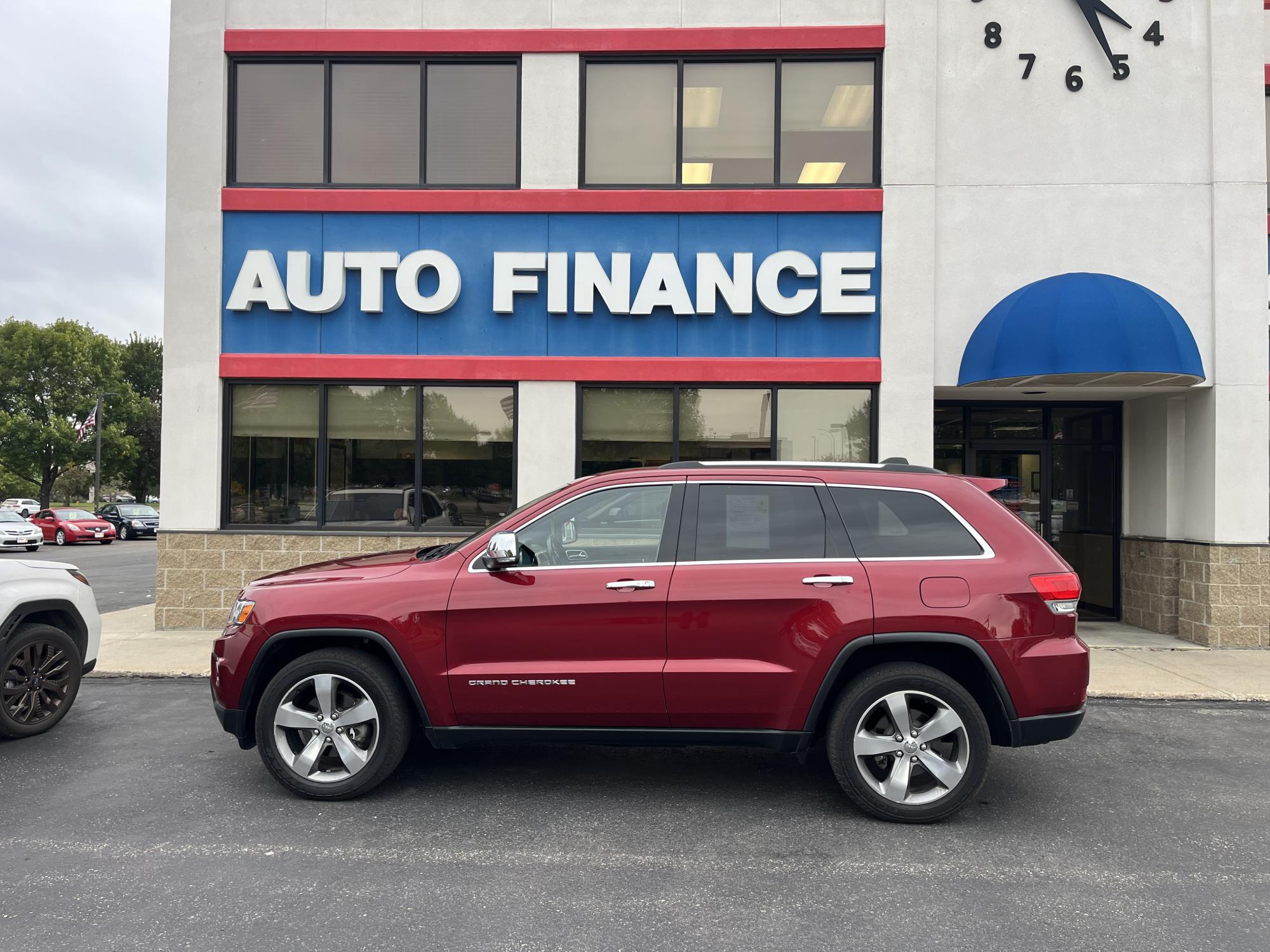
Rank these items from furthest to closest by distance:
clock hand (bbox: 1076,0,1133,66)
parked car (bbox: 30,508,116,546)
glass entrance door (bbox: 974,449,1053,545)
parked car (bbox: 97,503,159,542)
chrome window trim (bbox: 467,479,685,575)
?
parked car (bbox: 97,503,159,542) < parked car (bbox: 30,508,116,546) < glass entrance door (bbox: 974,449,1053,545) < clock hand (bbox: 1076,0,1133,66) < chrome window trim (bbox: 467,479,685,575)

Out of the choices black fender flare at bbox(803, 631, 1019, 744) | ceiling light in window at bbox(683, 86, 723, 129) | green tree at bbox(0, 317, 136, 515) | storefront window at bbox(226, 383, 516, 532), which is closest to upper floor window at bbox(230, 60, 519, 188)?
ceiling light in window at bbox(683, 86, 723, 129)

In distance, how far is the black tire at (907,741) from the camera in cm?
429

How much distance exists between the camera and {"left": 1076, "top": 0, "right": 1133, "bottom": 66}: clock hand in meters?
9.74

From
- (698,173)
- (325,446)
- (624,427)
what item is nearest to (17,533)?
(325,446)

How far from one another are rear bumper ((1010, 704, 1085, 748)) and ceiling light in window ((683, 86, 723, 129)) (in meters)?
8.06

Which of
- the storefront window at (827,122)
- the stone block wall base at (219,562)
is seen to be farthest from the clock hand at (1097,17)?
the stone block wall base at (219,562)

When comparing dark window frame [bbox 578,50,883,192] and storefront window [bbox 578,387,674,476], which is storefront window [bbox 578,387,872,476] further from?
dark window frame [bbox 578,50,883,192]

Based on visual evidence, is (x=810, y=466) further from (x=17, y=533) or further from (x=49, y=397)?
(x=49, y=397)

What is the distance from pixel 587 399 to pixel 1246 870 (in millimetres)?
7627

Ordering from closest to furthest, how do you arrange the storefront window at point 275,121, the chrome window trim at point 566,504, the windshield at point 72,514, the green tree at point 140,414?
the chrome window trim at point 566,504 → the storefront window at point 275,121 → the windshield at point 72,514 → the green tree at point 140,414

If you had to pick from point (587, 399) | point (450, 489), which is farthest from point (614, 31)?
point (450, 489)

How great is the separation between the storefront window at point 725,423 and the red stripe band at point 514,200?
221 centimetres

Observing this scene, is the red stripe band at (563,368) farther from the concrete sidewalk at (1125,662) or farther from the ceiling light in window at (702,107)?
the concrete sidewalk at (1125,662)

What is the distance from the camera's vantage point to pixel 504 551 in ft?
14.2
